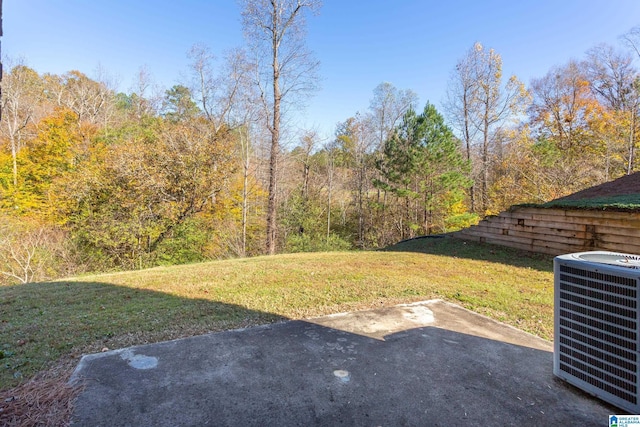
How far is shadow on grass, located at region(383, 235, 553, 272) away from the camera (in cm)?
592

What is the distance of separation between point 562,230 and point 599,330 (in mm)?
5498

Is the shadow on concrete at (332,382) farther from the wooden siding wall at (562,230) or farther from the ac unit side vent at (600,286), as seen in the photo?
the wooden siding wall at (562,230)

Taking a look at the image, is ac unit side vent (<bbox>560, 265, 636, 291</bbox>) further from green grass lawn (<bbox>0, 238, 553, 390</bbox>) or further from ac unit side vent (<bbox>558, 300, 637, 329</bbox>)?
green grass lawn (<bbox>0, 238, 553, 390</bbox>)

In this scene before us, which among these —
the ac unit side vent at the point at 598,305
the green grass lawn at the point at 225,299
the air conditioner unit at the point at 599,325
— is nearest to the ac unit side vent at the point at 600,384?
the air conditioner unit at the point at 599,325

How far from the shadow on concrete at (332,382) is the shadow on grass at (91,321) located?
0.27 meters

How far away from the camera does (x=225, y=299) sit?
11.5 ft

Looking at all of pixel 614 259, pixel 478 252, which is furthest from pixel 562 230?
pixel 614 259

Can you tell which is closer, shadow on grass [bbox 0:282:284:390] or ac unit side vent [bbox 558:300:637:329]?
ac unit side vent [bbox 558:300:637:329]

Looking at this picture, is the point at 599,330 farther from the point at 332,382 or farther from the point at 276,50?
the point at 276,50

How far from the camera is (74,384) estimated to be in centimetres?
174

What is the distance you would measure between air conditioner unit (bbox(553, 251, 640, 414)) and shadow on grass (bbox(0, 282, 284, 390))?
2.18m

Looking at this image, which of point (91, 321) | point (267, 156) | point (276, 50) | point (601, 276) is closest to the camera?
point (601, 276)

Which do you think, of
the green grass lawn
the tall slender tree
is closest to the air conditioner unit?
the green grass lawn

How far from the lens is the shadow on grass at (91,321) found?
2.14m
